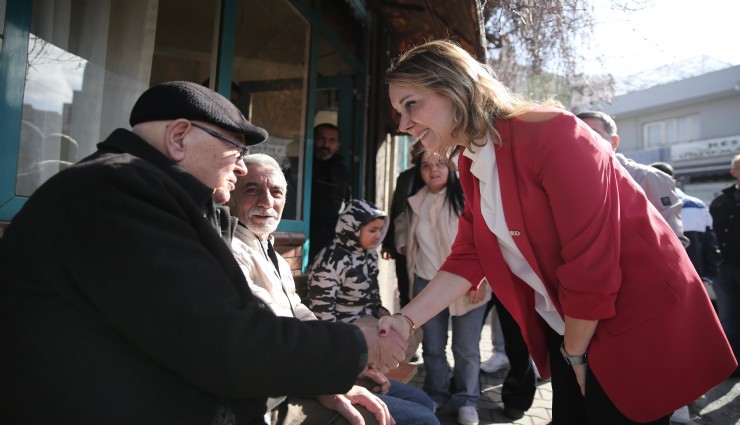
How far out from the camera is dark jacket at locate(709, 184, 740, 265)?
4.88 m

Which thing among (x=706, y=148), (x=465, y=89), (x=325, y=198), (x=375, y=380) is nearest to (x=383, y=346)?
(x=375, y=380)

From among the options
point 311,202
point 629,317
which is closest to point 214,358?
point 629,317

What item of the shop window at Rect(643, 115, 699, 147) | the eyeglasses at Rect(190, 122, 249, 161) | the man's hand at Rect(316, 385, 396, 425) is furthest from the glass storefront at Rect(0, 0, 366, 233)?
the shop window at Rect(643, 115, 699, 147)

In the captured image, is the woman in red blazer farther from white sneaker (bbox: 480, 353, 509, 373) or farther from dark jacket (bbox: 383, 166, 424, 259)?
white sneaker (bbox: 480, 353, 509, 373)

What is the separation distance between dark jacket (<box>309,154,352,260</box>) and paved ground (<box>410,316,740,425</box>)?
5.26 feet

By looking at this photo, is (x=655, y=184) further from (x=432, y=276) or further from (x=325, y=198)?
(x=325, y=198)

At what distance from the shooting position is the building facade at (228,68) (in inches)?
77.9

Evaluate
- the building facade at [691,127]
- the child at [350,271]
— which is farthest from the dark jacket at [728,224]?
the building facade at [691,127]

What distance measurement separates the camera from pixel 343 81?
5.32m

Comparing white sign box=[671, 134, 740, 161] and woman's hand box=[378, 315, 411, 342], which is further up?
white sign box=[671, 134, 740, 161]

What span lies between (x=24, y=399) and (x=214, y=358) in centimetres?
42

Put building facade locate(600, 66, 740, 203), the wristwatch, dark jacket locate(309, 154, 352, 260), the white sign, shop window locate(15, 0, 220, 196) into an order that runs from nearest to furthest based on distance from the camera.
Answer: the wristwatch → shop window locate(15, 0, 220, 196) → dark jacket locate(309, 154, 352, 260) → the white sign → building facade locate(600, 66, 740, 203)

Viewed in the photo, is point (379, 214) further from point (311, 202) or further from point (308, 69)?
point (308, 69)

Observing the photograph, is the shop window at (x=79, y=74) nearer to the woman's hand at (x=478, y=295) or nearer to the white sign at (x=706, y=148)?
the woman's hand at (x=478, y=295)
